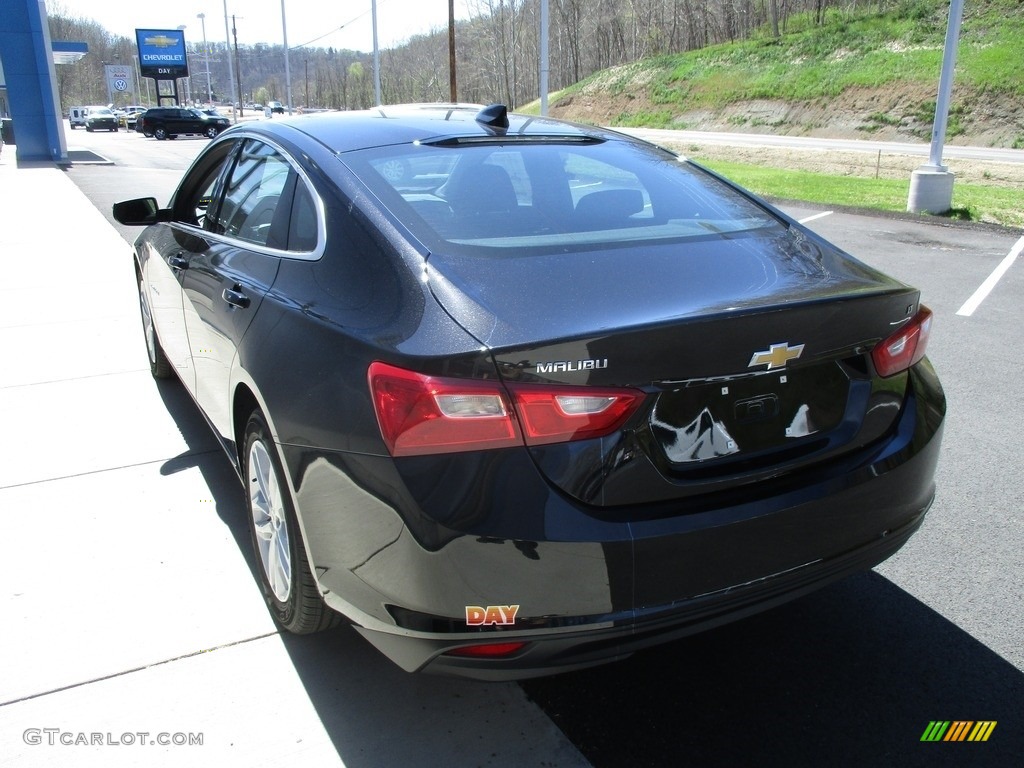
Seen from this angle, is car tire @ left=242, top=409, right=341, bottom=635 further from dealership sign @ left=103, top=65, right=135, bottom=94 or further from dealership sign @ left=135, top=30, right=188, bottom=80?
dealership sign @ left=103, top=65, right=135, bottom=94

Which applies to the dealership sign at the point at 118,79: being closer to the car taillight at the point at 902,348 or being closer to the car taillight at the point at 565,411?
the car taillight at the point at 902,348

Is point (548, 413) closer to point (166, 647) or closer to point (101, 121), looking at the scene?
point (166, 647)

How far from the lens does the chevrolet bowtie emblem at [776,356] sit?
2.13 meters

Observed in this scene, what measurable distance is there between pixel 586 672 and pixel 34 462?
314cm

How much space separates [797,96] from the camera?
51.9 m

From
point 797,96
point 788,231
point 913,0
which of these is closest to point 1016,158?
point 797,96

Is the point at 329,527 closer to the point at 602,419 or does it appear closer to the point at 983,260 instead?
the point at 602,419

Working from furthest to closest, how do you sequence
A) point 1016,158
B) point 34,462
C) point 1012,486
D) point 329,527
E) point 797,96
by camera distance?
1. point 797,96
2. point 1016,158
3. point 34,462
4. point 1012,486
5. point 329,527

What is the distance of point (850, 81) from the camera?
161 ft

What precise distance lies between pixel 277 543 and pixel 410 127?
1587mm

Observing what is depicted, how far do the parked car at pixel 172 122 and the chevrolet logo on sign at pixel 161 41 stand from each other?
24.2 meters

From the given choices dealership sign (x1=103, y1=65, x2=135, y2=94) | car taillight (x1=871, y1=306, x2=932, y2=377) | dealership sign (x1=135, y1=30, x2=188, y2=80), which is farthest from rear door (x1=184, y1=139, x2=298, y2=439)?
dealership sign (x1=103, y1=65, x2=135, y2=94)

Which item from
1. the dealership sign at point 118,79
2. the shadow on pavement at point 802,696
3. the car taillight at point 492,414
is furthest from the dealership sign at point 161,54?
the car taillight at point 492,414

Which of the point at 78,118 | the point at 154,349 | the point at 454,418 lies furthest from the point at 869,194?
the point at 78,118
